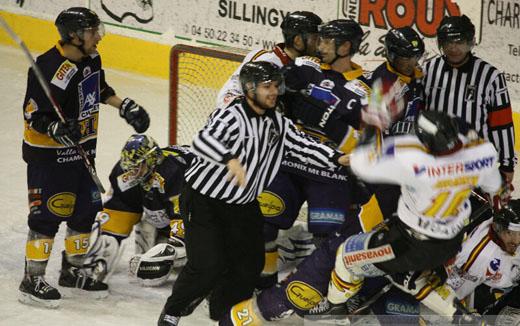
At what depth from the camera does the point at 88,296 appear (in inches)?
224

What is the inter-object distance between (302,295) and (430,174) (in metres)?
1.06

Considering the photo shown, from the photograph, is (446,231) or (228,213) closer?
(446,231)

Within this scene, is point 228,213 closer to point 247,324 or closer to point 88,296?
point 247,324

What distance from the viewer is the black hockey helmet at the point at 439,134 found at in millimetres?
4383

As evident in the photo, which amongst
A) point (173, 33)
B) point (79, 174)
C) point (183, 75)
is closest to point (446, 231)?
point (79, 174)

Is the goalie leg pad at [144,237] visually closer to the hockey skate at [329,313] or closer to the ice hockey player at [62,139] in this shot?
the ice hockey player at [62,139]

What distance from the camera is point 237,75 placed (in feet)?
Answer: 18.7

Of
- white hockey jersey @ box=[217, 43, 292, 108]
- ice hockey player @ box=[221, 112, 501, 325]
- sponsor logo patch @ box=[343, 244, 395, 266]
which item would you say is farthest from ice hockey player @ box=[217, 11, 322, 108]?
sponsor logo patch @ box=[343, 244, 395, 266]

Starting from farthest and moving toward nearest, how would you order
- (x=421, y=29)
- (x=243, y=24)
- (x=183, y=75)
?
1. (x=243, y=24)
2. (x=421, y=29)
3. (x=183, y=75)

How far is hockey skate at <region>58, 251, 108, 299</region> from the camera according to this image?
5.71 metres

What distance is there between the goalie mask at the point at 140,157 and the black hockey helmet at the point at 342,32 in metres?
1.03

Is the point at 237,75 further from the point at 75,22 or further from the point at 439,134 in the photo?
the point at 439,134

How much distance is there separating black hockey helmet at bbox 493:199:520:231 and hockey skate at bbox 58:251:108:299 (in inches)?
78.3

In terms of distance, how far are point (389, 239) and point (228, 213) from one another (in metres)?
0.71
